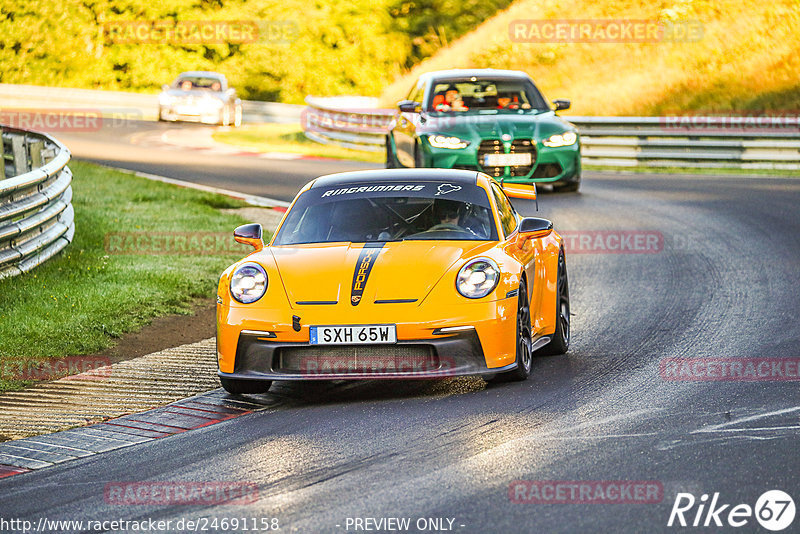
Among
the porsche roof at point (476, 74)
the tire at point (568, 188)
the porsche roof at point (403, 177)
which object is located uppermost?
the porsche roof at point (403, 177)

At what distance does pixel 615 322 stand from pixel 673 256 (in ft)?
12.4

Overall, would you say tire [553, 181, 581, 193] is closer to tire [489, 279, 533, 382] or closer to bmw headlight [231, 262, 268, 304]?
tire [489, 279, 533, 382]

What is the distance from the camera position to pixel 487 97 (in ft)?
62.3

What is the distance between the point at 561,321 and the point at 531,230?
810 millimetres

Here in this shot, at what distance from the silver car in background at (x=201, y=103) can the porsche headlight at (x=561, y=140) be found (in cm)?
2099

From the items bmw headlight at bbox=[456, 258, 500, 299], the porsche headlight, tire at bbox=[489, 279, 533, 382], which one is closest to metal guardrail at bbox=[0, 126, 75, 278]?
bmw headlight at bbox=[456, 258, 500, 299]

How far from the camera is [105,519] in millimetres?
5570

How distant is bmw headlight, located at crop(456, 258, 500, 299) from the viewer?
25.8ft

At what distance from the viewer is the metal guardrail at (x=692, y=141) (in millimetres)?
24672

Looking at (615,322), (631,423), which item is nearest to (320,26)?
(615,322)

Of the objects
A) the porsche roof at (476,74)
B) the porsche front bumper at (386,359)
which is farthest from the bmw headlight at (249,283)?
the porsche roof at (476,74)

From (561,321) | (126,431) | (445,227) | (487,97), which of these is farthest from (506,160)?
(126,431)

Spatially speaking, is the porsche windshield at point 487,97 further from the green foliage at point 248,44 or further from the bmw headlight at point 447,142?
the green foliage at point 248,44

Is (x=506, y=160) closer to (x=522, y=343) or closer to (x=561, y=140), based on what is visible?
(x=561, y=140)
